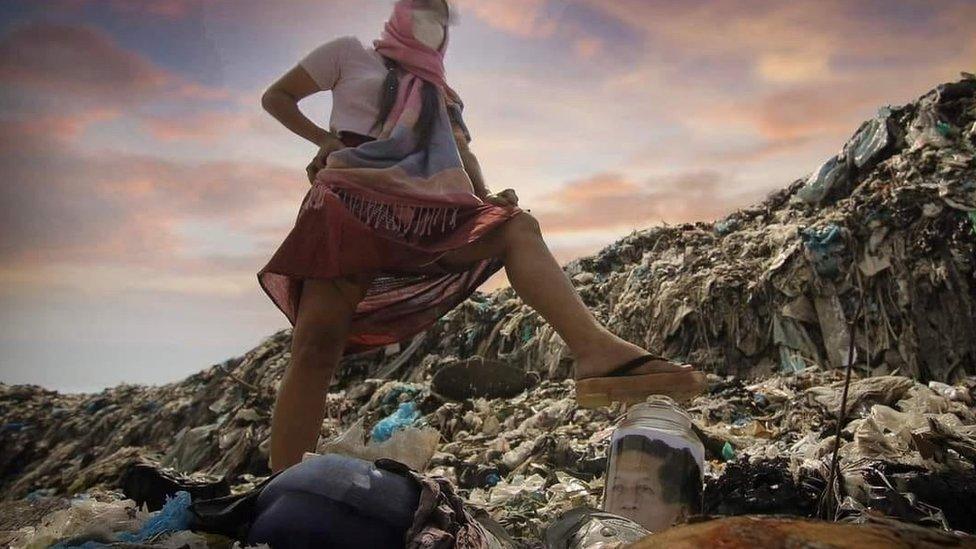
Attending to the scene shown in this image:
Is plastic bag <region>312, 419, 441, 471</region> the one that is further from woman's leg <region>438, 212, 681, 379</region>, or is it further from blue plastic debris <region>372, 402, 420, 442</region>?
blue plastic debris <region>372, 402, 420, 442</region>

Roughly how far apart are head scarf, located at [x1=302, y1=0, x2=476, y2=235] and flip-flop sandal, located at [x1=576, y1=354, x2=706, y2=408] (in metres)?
0.66

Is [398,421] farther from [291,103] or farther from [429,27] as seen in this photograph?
[429,27]

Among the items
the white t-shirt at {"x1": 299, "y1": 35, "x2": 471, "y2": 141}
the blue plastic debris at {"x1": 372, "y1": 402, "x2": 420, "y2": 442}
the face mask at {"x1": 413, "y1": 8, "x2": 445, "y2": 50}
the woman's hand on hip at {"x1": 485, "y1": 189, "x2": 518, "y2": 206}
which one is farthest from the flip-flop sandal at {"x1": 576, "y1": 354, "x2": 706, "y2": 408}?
the blue plastic debris at {"x1": 372, "y1": 402, "x2": 420, "y2": 442}

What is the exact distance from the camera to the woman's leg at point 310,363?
6.08 feet

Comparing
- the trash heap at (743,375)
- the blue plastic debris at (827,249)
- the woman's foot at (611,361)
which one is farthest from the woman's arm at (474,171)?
the blue plastic debris at (827,249)

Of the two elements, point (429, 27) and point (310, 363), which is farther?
point (429, 27)

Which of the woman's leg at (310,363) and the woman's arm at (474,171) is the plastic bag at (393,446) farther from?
the woman's arm at (474,171)

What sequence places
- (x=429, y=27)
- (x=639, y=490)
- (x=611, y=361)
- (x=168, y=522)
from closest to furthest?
1. (x=168, y=522)
2. (x=639, y=490)
3. (x=611, y=361)
4. (x=429, y=27)

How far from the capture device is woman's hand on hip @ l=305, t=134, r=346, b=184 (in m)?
2.10

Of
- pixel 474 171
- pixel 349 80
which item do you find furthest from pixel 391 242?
pixel 349 80

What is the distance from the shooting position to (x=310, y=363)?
1.91m

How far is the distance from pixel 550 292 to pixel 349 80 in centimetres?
102

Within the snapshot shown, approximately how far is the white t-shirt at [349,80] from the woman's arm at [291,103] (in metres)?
0.06

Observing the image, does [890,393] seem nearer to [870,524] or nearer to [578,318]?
[578,318]
